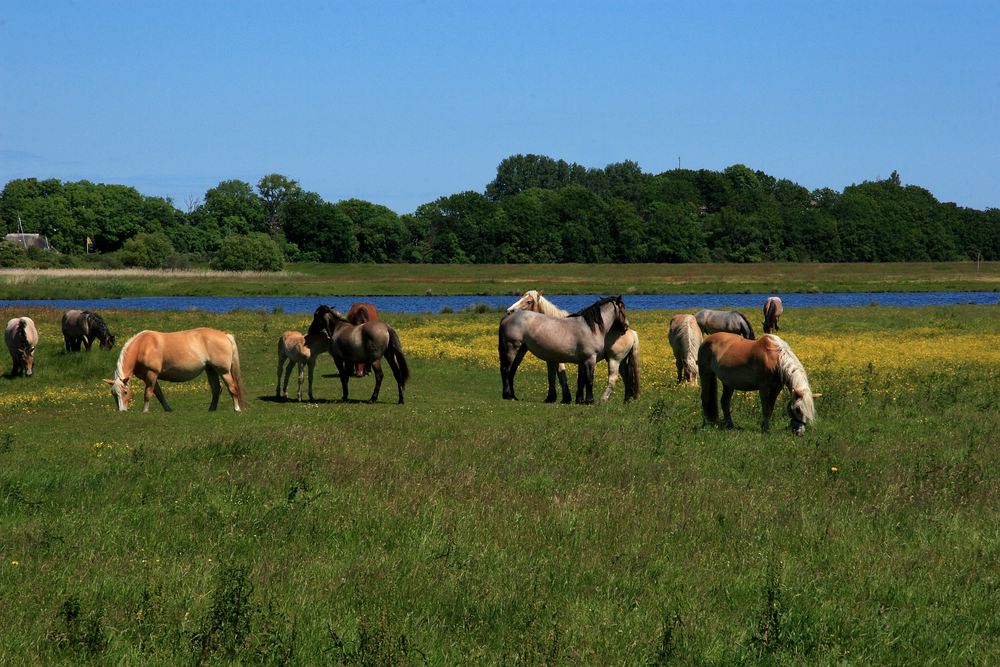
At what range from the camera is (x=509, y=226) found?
148 meters

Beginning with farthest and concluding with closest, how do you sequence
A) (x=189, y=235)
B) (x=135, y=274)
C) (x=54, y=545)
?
(x=189, y=235)
(x=135, y=274)
(x=54, y=545)

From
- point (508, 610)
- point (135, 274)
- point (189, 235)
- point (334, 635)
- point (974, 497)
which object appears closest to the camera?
point (334, 635)

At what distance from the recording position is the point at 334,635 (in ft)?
21.4

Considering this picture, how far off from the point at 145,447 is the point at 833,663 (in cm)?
1007

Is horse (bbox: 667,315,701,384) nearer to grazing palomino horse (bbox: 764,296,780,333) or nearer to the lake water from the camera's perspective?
grazing palomino horse (bbox: 764,296,780,333)

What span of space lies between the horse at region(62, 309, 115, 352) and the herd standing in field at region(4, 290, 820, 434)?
9.23 metres

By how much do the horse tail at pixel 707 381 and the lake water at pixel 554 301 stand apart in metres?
47.3

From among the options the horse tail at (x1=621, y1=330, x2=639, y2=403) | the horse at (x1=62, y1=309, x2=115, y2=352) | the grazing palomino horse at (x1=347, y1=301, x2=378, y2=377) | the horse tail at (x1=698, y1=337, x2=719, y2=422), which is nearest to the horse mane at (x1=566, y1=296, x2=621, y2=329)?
the horse tail at (x1=621, y1=330, x2=639, y2=403)

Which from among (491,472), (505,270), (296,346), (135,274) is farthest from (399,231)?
(491,472)

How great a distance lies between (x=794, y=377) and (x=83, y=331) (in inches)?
903

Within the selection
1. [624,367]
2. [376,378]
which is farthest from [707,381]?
[376,378]

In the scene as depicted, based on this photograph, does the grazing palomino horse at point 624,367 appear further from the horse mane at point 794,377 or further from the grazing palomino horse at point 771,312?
the grazing palomino horse at point 771,312

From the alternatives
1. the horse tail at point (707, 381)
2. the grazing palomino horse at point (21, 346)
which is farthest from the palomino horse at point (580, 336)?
the grazing palomino horse at point (21, 346)

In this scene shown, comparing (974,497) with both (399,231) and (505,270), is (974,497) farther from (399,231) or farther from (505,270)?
(399,231)
